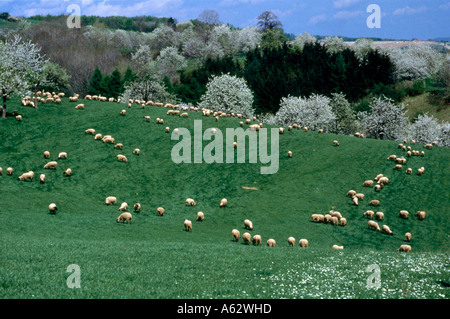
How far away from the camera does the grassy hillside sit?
16562mm

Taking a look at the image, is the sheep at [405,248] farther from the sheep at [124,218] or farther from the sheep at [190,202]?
the sheep at [124,218]

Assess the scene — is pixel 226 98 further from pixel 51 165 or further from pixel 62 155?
pixel 51 165

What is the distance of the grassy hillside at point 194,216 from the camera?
1656cm

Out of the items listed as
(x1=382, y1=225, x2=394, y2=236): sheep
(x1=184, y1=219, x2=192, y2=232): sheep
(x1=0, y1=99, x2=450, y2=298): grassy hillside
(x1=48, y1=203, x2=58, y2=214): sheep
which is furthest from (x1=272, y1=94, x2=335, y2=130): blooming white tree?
(x1=48, y1=203, x2=58, y2=214): sheep

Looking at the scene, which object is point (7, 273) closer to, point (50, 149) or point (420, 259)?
point (420, 259)

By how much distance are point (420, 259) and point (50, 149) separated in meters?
43.4

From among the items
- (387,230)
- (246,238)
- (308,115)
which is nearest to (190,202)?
(246,238)

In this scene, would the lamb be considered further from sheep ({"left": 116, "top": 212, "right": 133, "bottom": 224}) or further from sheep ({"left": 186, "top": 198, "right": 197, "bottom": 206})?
sheep ({"left": 186, "top": 198, "right": 197, "bottom": 206})

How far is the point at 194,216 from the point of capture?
38.9m

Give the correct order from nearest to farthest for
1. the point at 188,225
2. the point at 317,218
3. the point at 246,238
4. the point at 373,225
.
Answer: the point at 246,238, the point at 188,225, the point at 373,225, the point at 317,218

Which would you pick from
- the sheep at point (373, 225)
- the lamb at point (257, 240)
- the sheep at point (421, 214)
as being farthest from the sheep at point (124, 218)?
the sheep at point (421, 214)

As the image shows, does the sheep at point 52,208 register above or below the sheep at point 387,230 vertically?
above

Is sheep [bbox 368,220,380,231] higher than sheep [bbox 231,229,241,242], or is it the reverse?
sheep [bbox 231,229,241,242]
